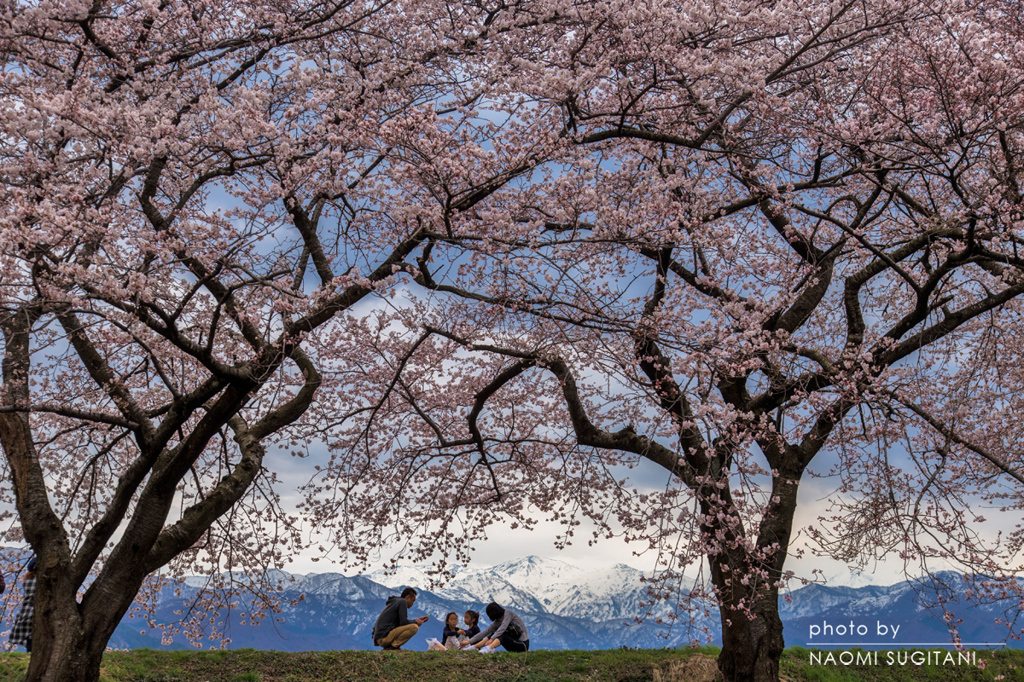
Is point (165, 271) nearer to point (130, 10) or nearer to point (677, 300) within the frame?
point (130, 10)

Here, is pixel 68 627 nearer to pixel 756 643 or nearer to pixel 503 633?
pixel 503 633

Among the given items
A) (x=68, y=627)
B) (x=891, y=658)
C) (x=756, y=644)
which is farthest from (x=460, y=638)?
(x=891, y=658)

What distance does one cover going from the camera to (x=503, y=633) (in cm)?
1046

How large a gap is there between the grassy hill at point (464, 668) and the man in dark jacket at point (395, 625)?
19.3 inches

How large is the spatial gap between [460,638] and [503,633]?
807 mm

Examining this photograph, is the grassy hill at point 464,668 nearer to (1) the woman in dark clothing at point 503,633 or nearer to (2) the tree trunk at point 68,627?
(1) the woman in dark clothing at point 503,633

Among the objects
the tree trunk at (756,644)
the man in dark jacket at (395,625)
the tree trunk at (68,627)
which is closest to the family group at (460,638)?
the man in dark jacket at (395,625)

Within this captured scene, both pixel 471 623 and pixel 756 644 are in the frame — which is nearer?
pixel 756 644

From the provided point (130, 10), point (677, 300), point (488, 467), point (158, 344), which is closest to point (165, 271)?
point (158, 344)

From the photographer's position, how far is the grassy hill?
8953mm

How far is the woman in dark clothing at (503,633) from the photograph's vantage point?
34.1 feet

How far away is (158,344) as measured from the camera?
25.1ft

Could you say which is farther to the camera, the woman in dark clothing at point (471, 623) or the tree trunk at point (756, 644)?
the woman in dark clothing at point (471, 623)

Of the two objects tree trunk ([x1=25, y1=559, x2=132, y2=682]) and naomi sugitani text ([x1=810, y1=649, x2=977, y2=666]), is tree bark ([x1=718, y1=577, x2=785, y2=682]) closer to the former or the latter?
naomi sugitani text ([x1=810, y1=649, x2=977, y2=666])
